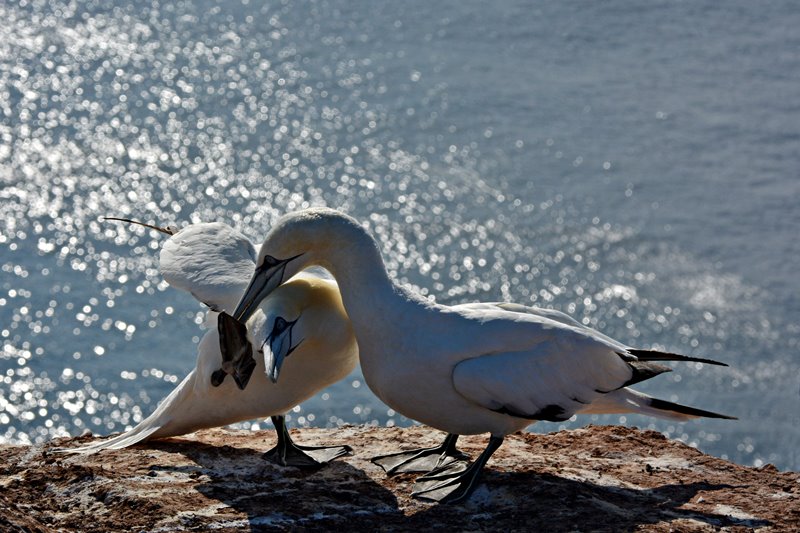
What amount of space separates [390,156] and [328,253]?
32.1ft

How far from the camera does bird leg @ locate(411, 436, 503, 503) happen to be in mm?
5527

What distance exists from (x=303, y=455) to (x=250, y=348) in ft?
2.77

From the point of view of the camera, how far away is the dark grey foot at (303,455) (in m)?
6.02

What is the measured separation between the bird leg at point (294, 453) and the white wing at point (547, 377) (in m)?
1.08

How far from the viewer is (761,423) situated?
39.5 ft

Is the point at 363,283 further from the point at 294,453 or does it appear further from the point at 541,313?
the point at 294,453

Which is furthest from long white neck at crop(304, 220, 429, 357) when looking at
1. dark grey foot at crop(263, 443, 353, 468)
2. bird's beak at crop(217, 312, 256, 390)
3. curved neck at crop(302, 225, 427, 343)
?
dark grey foot at crop(263, 443, 353, 468)

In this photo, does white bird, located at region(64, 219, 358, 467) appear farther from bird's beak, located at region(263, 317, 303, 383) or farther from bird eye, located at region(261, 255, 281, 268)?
bird eye, located at region(261, 255, 281, 268)

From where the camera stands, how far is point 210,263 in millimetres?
6129

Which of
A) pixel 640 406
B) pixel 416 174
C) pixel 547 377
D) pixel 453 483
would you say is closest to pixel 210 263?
pixel 453 483

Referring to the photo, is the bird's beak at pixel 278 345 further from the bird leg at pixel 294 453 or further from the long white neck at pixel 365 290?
the bird leg at pixel 294 453

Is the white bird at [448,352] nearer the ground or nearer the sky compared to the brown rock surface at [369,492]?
nearer the sky

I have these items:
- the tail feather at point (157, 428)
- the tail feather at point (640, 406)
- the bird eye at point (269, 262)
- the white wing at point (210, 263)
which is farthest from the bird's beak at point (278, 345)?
the tail feather at point (640, 406)

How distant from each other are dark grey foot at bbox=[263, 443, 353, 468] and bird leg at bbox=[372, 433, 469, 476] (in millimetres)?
234
